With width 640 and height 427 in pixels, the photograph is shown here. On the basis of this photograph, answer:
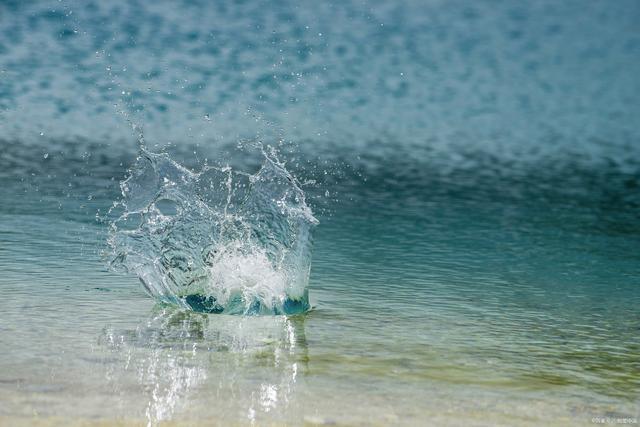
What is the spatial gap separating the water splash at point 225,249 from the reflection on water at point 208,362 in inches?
6.6

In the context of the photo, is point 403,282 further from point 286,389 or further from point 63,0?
point 63,0

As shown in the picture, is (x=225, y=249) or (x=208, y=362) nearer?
(x=208, y=362)

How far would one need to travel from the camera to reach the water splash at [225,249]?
16.1 feet

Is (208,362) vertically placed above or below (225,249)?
below

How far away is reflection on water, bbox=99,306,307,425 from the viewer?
328 cm

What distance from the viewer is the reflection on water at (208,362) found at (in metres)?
3.28

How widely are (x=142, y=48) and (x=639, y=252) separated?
1460 cm

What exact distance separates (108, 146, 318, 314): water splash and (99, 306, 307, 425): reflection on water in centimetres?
17

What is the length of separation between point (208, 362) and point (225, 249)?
1395 millimetres

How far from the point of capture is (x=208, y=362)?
3.80 meters

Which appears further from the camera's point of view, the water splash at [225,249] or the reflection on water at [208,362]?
the water splash at [225,249]

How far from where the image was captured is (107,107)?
657 inches

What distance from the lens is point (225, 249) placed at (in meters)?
5.14

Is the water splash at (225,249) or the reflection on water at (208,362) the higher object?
the water splash at (225,249)
